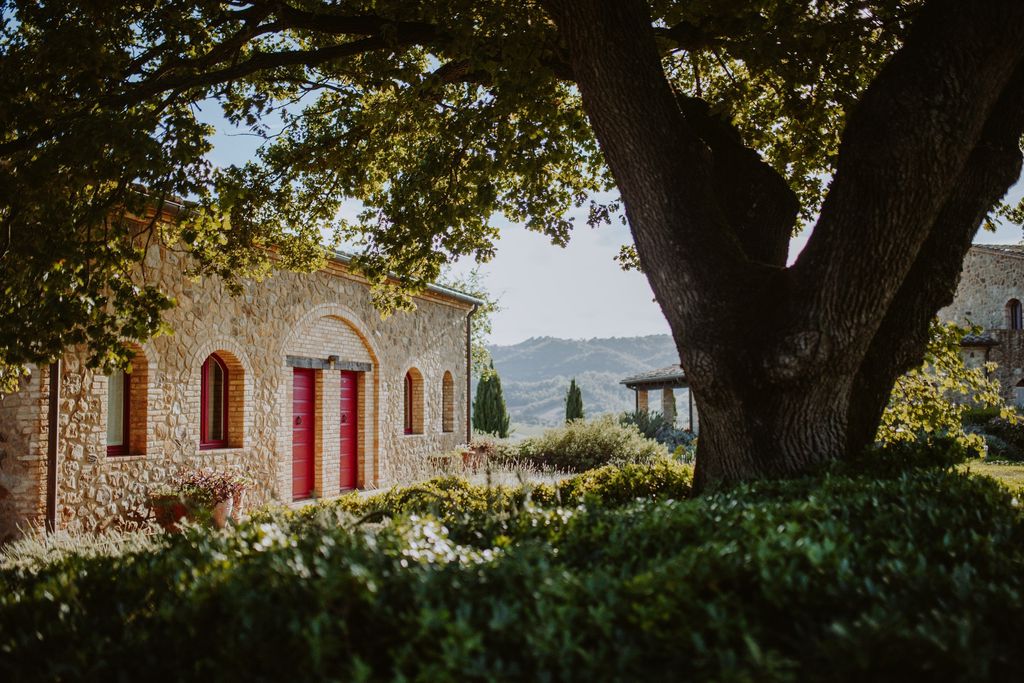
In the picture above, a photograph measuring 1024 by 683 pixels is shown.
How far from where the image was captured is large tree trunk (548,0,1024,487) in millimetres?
3598

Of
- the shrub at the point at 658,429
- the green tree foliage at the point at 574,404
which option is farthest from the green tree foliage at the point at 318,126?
the green tree foliage at the point at 574,404

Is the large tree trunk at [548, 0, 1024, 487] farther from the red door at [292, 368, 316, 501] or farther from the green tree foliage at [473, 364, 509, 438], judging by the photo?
the green tree foliage at [473, 364, 509, 438]

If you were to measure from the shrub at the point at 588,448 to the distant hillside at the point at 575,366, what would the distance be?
80810mm

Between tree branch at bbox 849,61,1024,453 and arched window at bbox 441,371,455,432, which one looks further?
arched window at bbox 441,371,455,432

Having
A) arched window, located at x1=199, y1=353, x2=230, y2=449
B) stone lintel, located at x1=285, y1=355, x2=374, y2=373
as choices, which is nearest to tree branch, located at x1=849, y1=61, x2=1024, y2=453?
arched window, located at x1=199, y1=353, x2=230, y2=449

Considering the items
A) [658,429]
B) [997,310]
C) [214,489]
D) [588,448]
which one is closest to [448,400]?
[588,448]

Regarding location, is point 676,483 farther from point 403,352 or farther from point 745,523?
point 403,352

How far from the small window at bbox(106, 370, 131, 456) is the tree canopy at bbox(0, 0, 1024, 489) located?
2809 mm

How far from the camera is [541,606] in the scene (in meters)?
1.72

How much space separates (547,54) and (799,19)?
1947 millimetres

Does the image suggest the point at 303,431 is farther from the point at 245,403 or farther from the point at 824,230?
the point at 824,230

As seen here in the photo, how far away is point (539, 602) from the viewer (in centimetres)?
173

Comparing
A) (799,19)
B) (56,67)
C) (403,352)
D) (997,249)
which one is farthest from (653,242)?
(997,249)

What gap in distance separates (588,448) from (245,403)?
8216 millimetres
